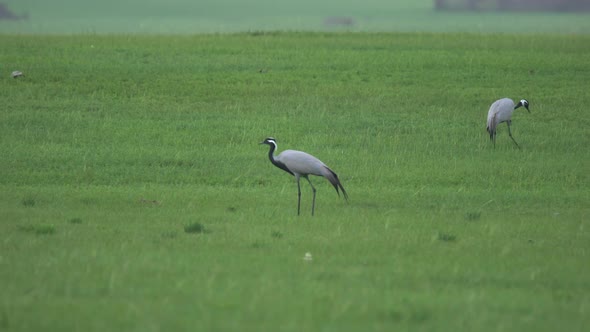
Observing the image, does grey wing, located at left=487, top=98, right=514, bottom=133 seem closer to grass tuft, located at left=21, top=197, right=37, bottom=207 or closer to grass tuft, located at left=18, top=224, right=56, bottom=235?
grass tuft, located at left=21, top=197, right=37, bottom=207

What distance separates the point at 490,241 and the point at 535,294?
8.95ft

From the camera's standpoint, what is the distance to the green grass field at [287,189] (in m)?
8.04

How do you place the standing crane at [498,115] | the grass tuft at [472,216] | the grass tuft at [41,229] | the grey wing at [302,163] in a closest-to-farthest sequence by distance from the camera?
the grass tuft at [41,229] → the grass tuft at [472,216] → the grey wing at [302,163] → the standing crane at [498,115]

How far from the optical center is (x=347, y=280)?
29.5ft

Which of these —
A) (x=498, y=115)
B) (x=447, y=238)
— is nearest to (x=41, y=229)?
(x=447, y=238)

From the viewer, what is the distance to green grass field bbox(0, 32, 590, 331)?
804cm

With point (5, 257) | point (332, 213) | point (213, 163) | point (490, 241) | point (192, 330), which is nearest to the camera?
point (192, 330)

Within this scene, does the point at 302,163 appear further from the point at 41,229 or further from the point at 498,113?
the point at 498,113

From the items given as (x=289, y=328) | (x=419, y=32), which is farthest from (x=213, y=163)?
(x=419, y=32)

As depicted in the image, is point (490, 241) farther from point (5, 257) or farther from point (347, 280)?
point (5, 257)

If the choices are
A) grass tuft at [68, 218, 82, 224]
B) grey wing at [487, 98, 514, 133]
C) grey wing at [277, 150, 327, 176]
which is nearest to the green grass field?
grass tuft at [68, 218, 82, 224]

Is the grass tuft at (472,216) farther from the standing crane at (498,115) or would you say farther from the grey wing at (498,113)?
the grey wing at (498,113)

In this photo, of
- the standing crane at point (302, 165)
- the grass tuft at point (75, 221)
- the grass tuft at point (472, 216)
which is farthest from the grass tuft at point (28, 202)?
the grass tuft at point (472, 216)

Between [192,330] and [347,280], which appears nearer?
[192,330]
